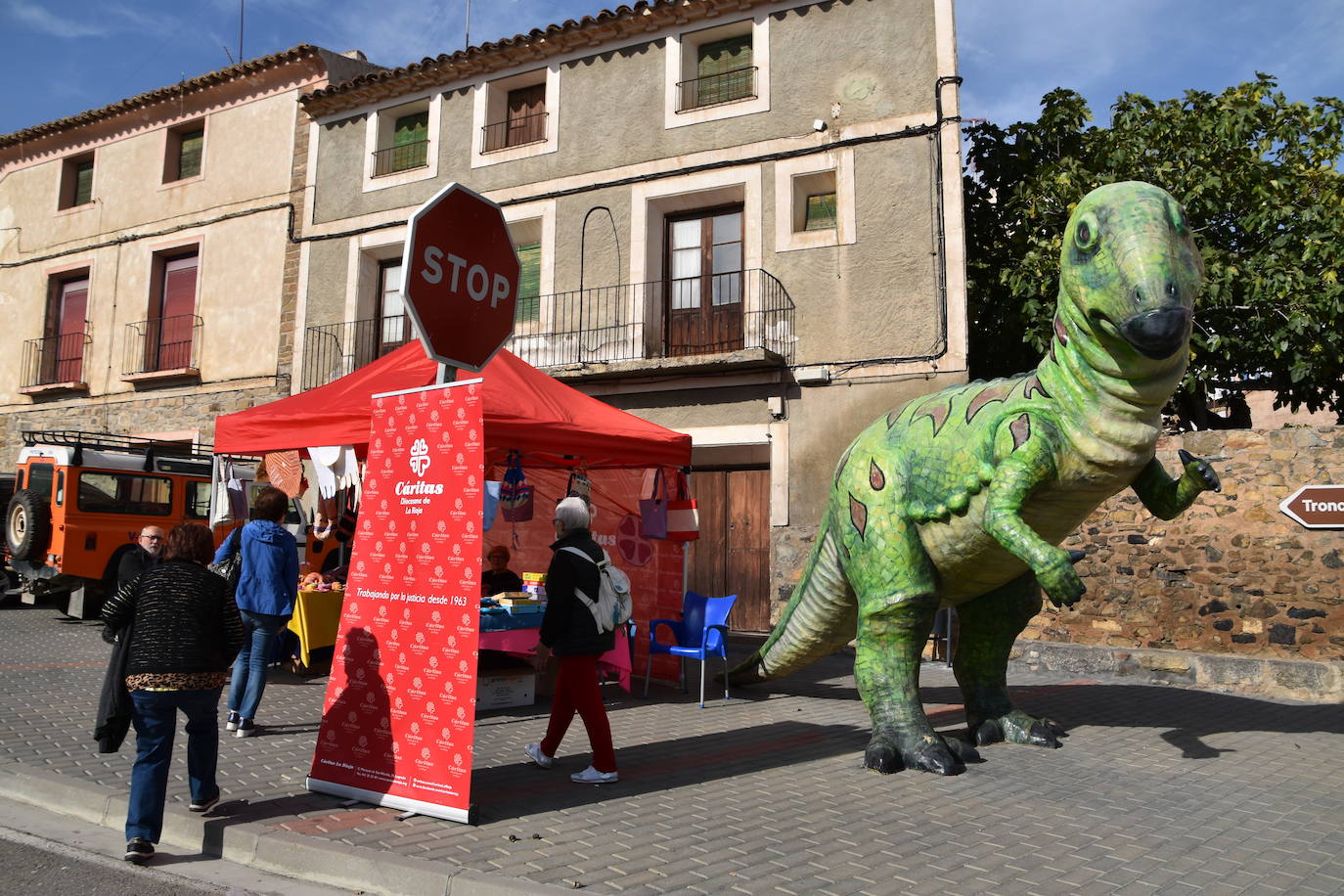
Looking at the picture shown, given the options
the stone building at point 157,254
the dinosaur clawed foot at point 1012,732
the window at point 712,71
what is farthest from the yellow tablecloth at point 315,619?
the stone building at point 157,254

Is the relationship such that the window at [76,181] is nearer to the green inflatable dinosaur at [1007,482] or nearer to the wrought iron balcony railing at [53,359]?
the wrought iron balcony railing at [53,359]

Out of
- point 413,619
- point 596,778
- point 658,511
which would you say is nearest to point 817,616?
point 596,778

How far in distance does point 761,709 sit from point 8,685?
624cm

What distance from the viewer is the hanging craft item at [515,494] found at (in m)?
8.82

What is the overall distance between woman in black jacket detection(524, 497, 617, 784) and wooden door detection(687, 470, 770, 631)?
26.4 ft

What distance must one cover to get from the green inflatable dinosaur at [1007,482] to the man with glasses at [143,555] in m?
4.61

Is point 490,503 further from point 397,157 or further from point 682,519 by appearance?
point 397,157

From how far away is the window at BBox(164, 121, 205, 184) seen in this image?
1802 centimetres

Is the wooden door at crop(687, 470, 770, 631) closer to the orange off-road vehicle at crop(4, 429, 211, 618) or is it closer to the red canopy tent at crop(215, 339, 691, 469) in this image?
the red canopy tent at crop(215, 339, 691, 469)

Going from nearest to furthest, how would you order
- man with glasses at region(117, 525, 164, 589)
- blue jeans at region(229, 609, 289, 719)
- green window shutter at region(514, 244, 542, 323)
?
1. blue jeans at region(229, 609, 289, 719)
2. man with glasses at region(117, 525, 164, 589)
3. green window shutter at region(514, 244, 542, 323)

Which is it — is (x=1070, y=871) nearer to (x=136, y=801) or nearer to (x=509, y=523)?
(x=136, y=801)

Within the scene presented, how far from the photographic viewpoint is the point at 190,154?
59.6 ft

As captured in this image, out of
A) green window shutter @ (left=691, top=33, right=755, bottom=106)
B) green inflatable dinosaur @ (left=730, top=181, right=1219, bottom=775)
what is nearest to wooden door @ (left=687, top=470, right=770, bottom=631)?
green window shutter @ (left=691, top=33, right=755, bottom=106)

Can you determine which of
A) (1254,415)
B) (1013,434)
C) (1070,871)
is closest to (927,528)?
(1013,434)
